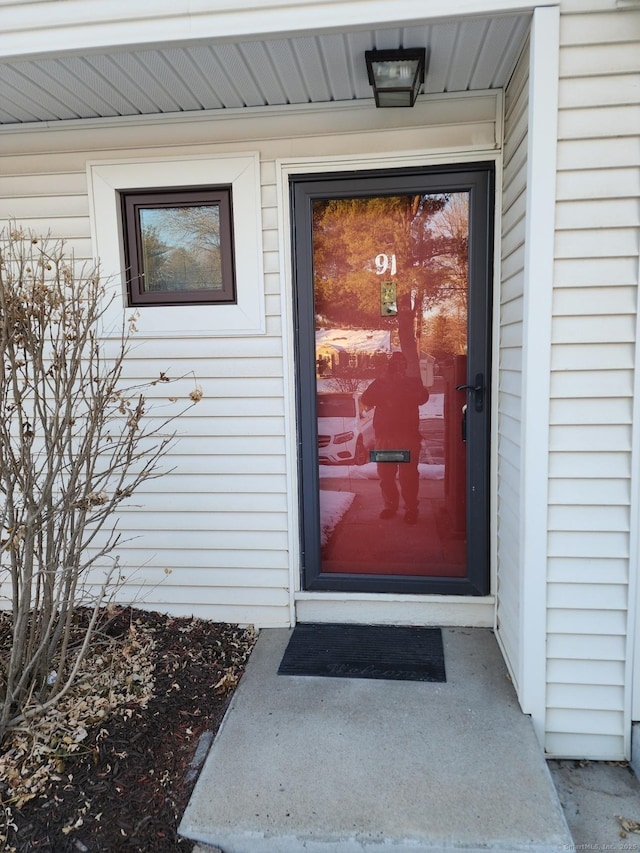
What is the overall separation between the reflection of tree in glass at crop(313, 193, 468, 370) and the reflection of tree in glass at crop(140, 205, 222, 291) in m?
0.53

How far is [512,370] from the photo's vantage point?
229 cm

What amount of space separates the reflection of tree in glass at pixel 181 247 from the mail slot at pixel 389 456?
3.89ft

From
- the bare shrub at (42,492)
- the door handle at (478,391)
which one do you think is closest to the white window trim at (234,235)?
the bare shrub at (42,492)

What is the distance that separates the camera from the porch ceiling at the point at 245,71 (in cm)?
203

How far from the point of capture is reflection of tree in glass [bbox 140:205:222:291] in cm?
278

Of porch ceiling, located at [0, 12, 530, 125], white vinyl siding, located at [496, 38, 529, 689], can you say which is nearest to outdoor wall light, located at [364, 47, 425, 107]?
porch ceiling, located at [0, 12, 530, 125]

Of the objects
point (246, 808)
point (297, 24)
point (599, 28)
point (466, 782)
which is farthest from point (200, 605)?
point (599, 28)

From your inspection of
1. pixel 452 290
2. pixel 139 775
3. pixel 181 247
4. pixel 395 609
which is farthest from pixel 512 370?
pixel 139 775

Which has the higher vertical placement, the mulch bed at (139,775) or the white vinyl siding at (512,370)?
the white vinyl siding at (512,370)

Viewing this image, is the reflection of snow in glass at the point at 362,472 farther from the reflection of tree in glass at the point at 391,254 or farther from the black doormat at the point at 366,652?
the black doormat at the point at 366,652

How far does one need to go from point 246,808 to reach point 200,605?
4.24ft

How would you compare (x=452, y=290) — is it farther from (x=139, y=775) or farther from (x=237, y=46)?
(x=139, y=775)

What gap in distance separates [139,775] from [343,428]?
1728 millimetres

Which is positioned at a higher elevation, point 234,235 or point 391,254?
point 234,235
